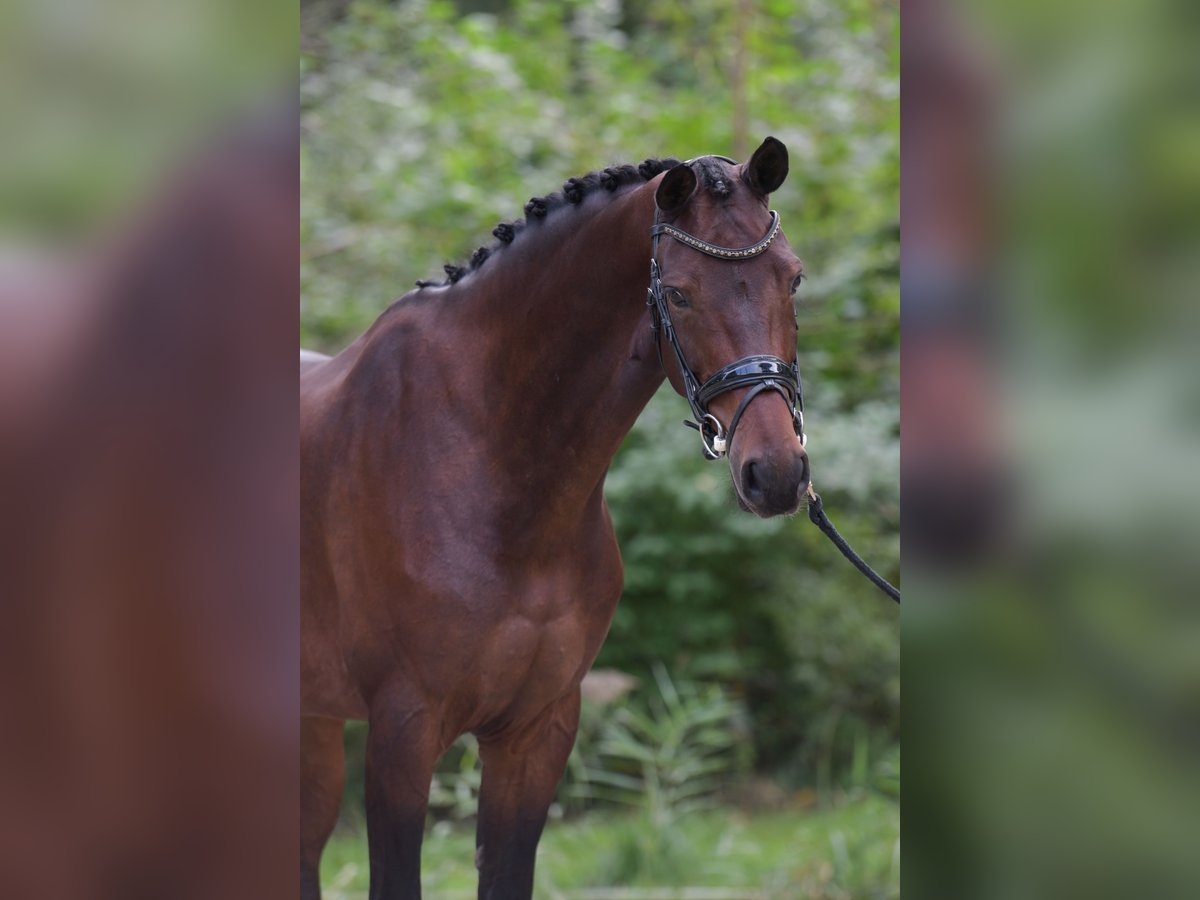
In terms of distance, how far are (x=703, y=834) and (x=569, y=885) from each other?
A: 69 cm

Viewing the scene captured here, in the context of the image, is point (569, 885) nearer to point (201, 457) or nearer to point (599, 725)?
point (599, 725)

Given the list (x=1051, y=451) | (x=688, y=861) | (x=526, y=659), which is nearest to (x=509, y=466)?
(x=526, y=659)

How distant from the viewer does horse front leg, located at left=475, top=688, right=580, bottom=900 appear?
7.64 feet

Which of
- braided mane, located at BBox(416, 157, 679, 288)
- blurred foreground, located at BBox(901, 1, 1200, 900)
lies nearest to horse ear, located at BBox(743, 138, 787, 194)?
braided mane, located at BBox(416, 157, 679, 288)

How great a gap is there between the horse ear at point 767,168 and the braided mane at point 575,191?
0.46 feet

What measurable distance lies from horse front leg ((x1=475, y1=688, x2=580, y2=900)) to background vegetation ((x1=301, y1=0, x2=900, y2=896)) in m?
2.42

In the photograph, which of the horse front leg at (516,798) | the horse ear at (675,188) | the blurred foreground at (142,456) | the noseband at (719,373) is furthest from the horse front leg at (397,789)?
the blurred foreground at (142,456)

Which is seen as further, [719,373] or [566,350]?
[566,350]

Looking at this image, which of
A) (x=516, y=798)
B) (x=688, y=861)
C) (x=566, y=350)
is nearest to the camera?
(x=566, y=350)

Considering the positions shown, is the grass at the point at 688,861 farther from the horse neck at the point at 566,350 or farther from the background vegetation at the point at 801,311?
the horse neck at the point at 566,350

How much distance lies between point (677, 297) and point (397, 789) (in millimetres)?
1022

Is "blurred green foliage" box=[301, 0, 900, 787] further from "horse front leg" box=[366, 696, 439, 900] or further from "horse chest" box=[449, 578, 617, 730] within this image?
"horse front leg" box=[366, 696, 439, 900]

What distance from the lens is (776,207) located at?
18.6ft

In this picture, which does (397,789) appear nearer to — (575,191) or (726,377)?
(726,377)
